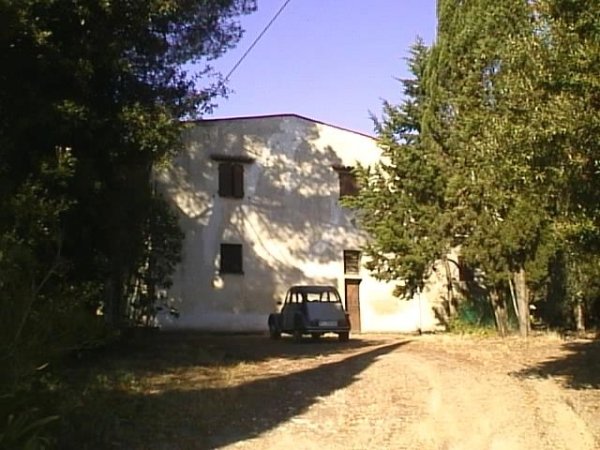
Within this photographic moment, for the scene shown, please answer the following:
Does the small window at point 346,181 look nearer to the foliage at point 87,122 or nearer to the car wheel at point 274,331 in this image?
the car wheel at point 274,331

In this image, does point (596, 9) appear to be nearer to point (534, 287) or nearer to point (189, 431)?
point (189, 431)

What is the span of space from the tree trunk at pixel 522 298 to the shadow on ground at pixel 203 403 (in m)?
7.38

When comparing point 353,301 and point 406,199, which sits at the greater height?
point 406,199

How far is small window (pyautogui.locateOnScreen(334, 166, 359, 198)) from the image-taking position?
1436 inches

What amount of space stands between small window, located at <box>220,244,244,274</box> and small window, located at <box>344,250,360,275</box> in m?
4.88

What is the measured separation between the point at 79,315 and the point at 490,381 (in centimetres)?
889

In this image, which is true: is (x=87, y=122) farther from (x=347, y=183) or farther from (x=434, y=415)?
(x=347, y=183)

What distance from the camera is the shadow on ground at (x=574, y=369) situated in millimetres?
15797

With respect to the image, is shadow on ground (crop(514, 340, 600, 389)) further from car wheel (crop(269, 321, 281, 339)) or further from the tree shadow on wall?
the tree shadow on wall

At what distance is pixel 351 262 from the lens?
36719 millimetres

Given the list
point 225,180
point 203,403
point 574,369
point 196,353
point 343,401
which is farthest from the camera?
point 225,180

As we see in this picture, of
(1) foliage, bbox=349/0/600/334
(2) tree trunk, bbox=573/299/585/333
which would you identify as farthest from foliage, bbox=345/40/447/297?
(2) tree trunk, bbox=573/299/585/333

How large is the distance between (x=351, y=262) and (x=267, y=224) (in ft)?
13.8

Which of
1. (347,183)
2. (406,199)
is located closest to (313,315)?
(406,199)
